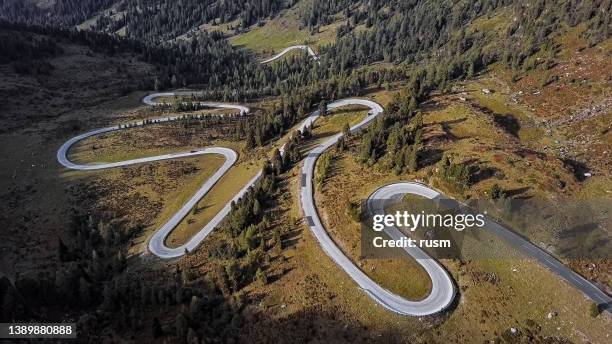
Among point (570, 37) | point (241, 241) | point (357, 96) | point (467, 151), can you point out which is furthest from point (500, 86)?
point (241, 241)

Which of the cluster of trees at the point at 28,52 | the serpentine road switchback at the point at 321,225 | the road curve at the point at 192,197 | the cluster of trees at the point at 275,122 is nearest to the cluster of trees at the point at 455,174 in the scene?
the serpentine road switchback at the point at 321,225

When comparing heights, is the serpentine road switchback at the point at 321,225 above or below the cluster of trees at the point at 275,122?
below

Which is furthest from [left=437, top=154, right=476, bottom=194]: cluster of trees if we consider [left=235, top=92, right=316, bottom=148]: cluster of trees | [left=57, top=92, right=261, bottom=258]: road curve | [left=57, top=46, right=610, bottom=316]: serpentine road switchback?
[left=235, top=92, right=316, bottom=148]: cluster of trees

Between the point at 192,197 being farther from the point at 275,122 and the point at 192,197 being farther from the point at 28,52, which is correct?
the point at 28,52

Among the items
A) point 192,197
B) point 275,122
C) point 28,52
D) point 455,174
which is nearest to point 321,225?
point 455,174

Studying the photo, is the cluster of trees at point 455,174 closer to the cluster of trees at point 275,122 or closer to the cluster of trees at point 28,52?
the cluster of trees at point 275,122

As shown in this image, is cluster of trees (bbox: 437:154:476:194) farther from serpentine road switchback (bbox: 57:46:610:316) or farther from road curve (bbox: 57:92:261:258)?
road curve (bbox: 57:92:261:258)

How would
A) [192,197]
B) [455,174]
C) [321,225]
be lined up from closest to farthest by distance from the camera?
[321,225]
[455,174]
[192,197]

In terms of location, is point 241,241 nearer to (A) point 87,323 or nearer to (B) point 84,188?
(A) point 87,323
